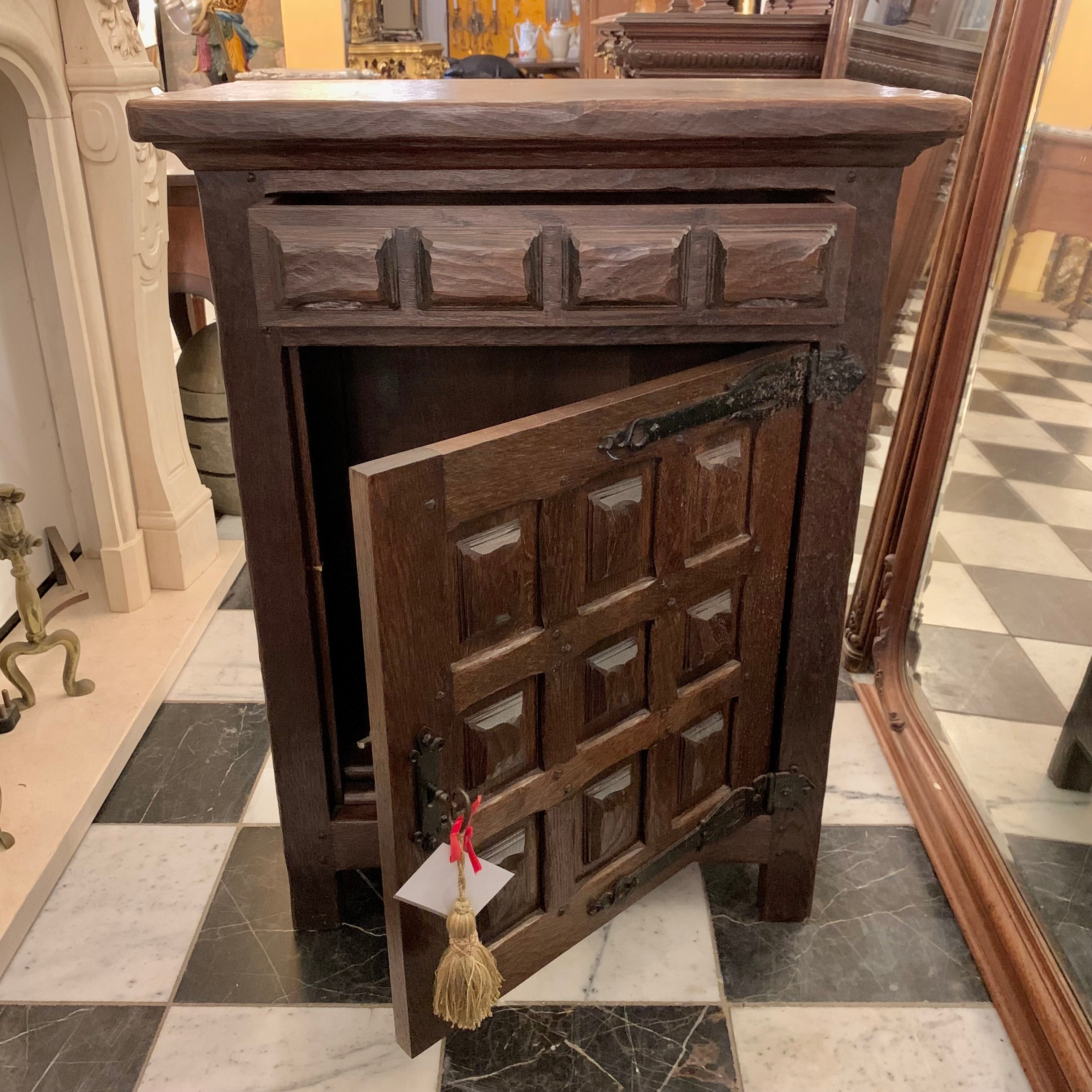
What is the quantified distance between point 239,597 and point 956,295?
1752 millimetres

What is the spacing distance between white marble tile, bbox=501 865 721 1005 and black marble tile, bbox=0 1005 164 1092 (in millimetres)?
496

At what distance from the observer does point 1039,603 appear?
1.58m

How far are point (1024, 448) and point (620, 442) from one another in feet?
2.74

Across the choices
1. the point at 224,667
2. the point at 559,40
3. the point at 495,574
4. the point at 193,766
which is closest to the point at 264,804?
the point at 193,766

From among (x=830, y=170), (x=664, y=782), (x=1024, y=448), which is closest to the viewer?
(x=830, y=170)

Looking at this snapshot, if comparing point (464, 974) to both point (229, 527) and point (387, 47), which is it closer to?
point (229, 527)

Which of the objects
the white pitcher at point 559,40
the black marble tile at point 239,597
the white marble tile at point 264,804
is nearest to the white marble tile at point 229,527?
the black marble tile at point 239,597

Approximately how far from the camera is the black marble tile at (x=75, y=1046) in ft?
4.30

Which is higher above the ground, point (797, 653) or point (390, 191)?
point (390, 191)

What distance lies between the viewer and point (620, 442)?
1.09 meters

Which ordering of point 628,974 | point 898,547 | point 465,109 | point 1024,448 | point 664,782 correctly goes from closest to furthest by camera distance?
point 465,109 < point 664,782 < point 628,974 < point 1024,448 < point 898,547

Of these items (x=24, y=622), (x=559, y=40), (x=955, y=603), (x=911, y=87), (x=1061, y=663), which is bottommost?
(x=24, y=622)

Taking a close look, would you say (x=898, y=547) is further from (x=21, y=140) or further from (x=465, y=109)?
(x=21, y=140)

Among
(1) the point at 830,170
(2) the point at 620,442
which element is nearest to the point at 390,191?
(2) the point at 620,442
